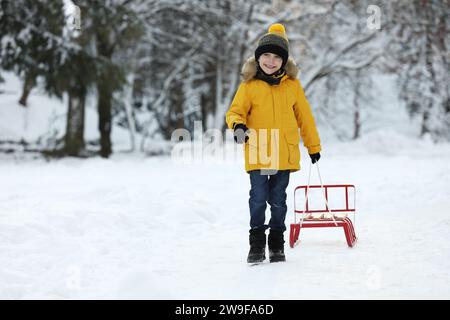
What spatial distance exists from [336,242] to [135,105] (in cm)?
2749

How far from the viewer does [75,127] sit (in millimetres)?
17734

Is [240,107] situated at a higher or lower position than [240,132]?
higher

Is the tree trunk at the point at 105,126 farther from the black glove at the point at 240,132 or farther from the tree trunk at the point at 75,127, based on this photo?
the black glove at the point at 240,132

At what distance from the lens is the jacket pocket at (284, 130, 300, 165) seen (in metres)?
4.79

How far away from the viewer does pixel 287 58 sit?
15.9ft

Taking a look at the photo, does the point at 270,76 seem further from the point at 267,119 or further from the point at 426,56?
the point at 426,56

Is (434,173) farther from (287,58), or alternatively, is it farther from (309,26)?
(309,26)

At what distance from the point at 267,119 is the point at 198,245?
1.52m

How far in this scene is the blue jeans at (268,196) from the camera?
4.81 m

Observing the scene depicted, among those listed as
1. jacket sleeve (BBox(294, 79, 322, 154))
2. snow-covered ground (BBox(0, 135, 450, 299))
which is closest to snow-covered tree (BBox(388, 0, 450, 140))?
snow-covered ground (BBox(0, 135, 450, 299))
